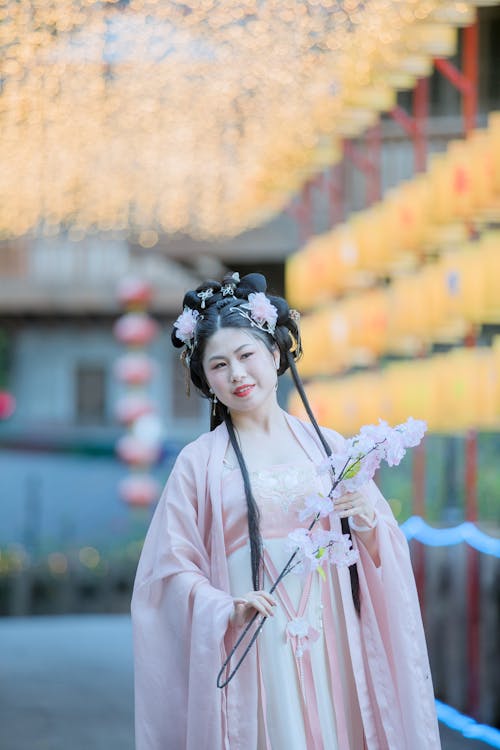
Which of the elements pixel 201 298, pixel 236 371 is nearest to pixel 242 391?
pixel 236 371

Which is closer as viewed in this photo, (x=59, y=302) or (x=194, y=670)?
(x=194, y=670)

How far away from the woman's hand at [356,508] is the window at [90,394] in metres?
16.8

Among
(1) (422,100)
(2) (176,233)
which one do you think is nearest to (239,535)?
(1) (422,100)

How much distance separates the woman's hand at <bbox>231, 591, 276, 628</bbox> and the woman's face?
474 mm

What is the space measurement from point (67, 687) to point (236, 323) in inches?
188

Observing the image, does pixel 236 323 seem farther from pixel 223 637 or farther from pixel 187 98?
pixel 187 98

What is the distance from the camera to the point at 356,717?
3.23 metres

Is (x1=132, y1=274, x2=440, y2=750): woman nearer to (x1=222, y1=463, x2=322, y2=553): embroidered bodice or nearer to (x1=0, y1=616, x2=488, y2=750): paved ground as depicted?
(x1=222, y1=463, x2=322, y2=553): embroidered bodice

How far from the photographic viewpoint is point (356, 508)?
10.3 ft

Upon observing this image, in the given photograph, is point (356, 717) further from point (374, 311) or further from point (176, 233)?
point (176, 233)

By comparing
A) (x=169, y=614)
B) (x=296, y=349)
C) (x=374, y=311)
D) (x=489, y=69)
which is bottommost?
(x=169, y=614)

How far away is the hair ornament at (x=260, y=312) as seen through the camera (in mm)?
3305

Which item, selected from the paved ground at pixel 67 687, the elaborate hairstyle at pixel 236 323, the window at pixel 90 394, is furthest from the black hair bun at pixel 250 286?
the window at pixel 90 394

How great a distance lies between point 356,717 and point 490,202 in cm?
340
